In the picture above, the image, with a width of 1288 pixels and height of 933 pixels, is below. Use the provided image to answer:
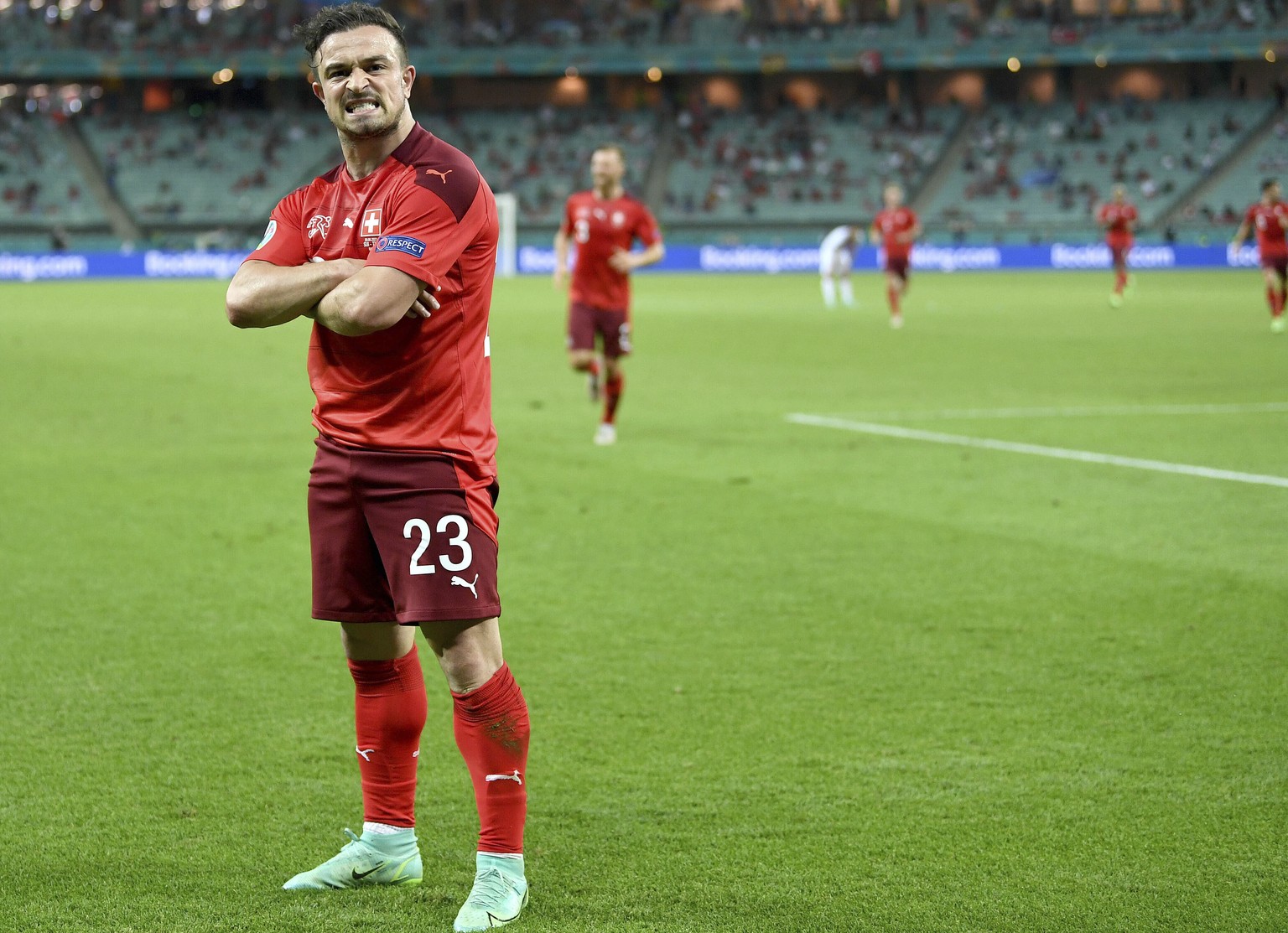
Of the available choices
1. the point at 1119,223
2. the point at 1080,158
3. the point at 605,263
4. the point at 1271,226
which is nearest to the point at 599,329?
the point at 605,263

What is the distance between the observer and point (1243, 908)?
3.79 meters

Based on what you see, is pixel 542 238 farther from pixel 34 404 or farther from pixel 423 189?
pixel 423 189

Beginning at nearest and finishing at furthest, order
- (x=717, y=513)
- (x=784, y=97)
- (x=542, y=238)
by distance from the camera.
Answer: (x=717, y=513), (x=542, y=238), (x=784, y=97)

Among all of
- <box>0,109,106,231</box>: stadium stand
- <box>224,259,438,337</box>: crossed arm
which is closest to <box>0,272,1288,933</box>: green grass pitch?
<box>224,259,438,337</box>: crossed arm

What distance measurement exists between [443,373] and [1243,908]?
7.56 feet

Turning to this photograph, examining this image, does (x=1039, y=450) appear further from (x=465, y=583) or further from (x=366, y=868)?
(x=465, y=583)

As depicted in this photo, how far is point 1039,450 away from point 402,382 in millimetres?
9193

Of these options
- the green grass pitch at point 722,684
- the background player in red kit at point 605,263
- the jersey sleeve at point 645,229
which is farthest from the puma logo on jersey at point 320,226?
the jersey sleeve at point 645,229

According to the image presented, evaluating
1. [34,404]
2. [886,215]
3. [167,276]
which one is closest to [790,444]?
[34,404]

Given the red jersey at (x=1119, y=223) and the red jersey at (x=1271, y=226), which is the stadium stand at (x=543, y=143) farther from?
the red jersey at (x=1271, y=226)

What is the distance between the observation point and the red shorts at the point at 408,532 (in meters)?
3.65

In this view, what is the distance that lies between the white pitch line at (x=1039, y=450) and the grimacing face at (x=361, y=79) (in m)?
8.42

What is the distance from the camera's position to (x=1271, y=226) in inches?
951

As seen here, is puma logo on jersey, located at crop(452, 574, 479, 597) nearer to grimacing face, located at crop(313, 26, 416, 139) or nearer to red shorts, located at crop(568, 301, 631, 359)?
grimacing face, located at crop(313, 26, 416, 139)
